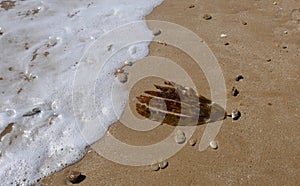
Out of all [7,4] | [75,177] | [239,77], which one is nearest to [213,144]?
[239,77]

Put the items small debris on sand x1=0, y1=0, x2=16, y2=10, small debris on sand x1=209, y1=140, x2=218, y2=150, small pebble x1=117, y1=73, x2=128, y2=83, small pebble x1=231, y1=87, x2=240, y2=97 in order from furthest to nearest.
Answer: small debris on sand x1=0, y1=0, x2=16, y2=10 → small pebble x1=117, y1=73, x2=128, y2=83 → small pebble x1=231, y1=87, x2=240, y2=97 → small debris on sand x1=209, y1=140, x2=218, y2=150

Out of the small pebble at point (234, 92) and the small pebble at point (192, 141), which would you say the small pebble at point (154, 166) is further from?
the small pebble at point (234, 92)

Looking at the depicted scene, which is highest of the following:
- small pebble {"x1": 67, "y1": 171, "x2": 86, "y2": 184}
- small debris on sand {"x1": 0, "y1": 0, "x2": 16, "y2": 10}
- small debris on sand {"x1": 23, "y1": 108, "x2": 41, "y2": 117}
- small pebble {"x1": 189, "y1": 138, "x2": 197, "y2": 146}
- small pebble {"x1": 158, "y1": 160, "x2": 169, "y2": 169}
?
small debris on sand {"x1": 0, "y1": 0, "x2": 16, "y2": 10}

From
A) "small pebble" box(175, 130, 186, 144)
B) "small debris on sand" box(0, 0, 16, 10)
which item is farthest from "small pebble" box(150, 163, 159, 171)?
"small debris on sand" box(0, 0, 16, 10)

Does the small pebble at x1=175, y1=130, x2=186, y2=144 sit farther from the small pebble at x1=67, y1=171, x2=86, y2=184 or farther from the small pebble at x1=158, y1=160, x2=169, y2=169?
the small pebble at x1=67, y1=171, x2=86, y2=184

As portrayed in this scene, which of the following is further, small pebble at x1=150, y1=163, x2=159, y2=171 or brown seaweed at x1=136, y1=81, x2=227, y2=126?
brown seaweed at x1=136, y1=81, x2=227, y2=126

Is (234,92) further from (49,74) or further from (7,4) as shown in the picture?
(7,4)

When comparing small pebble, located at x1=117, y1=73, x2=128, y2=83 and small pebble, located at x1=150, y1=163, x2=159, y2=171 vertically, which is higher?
small pebble, located at x1=117, y1=73, x2=128, y2=83

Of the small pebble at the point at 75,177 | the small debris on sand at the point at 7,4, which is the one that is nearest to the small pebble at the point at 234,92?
the small pebble at the point at 75,177
